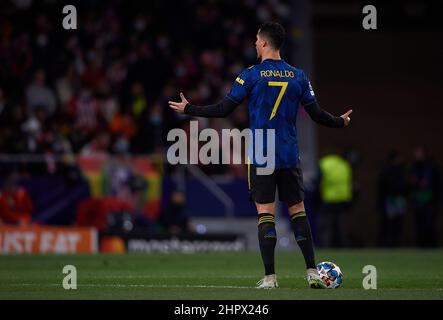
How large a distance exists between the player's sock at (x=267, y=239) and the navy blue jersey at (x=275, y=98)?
1.74ft

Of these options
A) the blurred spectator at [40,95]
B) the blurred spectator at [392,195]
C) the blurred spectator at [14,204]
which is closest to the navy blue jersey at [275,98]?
the blurred spectator at [14,204]

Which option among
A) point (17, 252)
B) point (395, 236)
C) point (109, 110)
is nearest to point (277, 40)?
point (17, 252)

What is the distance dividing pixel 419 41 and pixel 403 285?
66.8ft

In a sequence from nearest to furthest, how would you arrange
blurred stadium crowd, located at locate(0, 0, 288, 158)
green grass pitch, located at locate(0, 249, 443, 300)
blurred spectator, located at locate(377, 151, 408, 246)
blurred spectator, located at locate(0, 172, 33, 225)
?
green grass pitch, located at locate(0, 249, 443, 300) → blurred spectator, located at locate(0, 172, 33, 225) → blurred stadium crowd, located at locate(0, 0, 288, 158) → blurred spectator, located at locate(377, 151, 408, 246)

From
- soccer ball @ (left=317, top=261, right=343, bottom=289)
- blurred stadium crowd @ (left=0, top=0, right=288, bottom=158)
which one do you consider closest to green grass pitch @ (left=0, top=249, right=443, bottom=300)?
soccer ball @ (left=317, top=261, right=343, bottom=289)

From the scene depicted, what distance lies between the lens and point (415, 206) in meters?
24.4

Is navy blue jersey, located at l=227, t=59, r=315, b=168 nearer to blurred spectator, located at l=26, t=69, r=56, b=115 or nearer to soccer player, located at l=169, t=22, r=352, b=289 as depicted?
soccer player, located at l=169, t=22, r=352, b=289

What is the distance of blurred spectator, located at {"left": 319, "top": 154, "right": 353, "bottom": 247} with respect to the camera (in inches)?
880

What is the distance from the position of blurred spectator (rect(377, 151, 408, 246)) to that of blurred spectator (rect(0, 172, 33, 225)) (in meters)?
7.97

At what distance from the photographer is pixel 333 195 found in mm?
22344

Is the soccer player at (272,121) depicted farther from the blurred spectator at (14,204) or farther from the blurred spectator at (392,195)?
the blurred spectator at (392,195)

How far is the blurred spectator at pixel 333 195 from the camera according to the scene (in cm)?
2236

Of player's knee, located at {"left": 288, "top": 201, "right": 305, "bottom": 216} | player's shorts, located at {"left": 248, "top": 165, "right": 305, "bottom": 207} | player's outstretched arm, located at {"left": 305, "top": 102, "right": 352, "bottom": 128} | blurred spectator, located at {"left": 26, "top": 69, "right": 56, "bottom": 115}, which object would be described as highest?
blurred spectator, located at {"left": 26, "top": 69, "right": 56, "bottom": 115}
